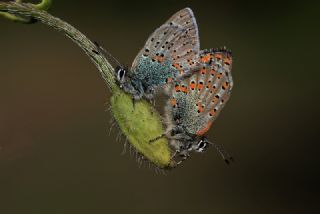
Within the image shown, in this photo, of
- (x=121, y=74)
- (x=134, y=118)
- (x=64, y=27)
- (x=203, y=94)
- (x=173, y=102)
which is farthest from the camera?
(x=203, y=94)

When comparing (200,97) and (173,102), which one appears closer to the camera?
(173,102)

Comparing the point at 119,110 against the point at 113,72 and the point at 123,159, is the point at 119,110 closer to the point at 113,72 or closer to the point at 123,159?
the point at 113,72

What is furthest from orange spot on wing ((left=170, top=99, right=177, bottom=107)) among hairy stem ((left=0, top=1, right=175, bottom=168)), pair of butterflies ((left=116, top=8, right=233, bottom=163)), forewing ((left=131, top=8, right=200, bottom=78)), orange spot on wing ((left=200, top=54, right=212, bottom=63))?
hairy stem ((left=0, top=1, right=175, bottom=168))

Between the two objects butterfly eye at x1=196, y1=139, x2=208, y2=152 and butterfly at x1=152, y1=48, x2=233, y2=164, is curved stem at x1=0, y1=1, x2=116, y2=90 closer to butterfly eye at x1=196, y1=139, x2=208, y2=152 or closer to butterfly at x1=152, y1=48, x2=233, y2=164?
butterfly at x1=152, y1=48, x2=233, y2=164

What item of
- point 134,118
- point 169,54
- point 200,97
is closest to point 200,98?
point 200,97

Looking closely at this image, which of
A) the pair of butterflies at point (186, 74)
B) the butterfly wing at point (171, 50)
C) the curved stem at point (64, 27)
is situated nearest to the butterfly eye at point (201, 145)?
the pair of butterflies at point (186, 74)

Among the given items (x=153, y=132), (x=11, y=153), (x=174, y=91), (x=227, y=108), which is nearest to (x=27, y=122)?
(x=11, y=153)

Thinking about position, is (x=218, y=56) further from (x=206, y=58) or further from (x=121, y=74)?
(x=121, y=74)
